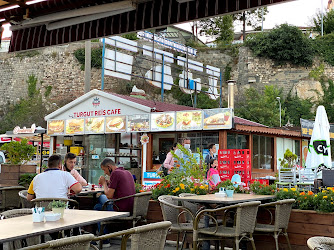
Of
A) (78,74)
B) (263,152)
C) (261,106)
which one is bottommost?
(263,152)

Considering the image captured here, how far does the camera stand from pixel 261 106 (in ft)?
98.7

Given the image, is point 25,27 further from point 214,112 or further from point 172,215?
point 214,112

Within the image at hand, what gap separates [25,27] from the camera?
15.6 ft

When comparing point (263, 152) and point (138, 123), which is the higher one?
point (138, 123)

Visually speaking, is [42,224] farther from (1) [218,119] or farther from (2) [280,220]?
(1) [218,119]

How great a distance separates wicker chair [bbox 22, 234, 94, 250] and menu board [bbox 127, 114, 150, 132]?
36.3 feet

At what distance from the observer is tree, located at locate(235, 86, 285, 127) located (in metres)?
29.8

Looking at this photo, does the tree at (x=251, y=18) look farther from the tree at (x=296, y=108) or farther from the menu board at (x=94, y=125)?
the menu board at (x=94, y=125)

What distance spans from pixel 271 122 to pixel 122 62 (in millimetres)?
14875

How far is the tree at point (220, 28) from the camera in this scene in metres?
39.8

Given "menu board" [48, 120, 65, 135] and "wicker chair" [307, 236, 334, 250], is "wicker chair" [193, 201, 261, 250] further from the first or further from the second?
"menu board" [48, 120, 65, 135]

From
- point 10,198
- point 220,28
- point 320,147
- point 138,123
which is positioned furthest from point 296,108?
point 10,198

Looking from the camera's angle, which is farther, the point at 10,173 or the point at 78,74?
the point at 78,74

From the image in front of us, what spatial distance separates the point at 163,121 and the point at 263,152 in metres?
4.16
